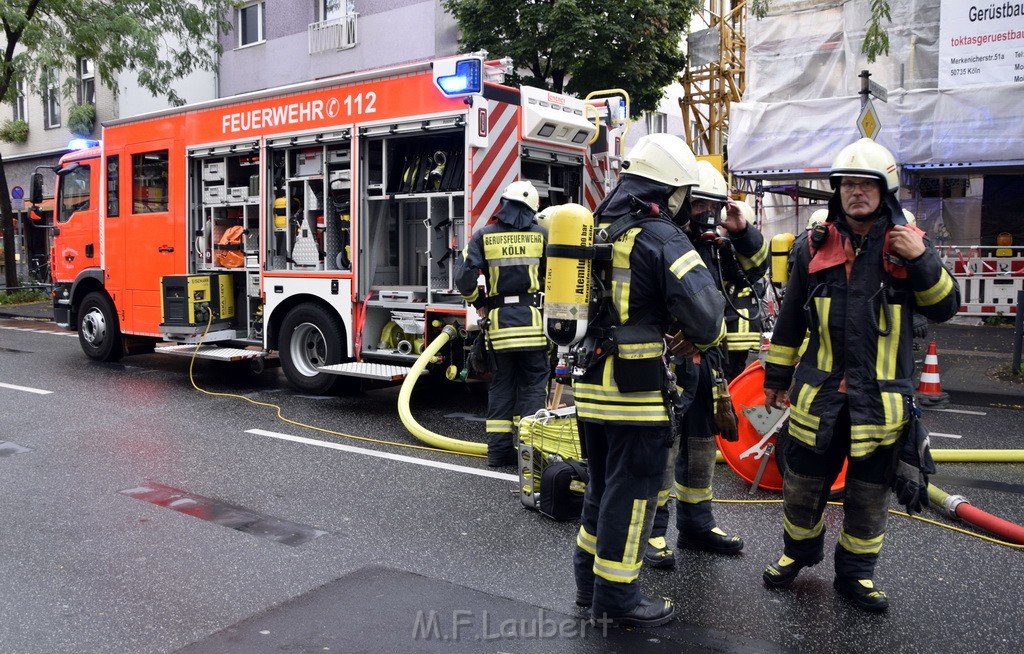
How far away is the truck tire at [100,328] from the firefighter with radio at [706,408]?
→ 8.53m

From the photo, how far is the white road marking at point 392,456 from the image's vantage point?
6020mm

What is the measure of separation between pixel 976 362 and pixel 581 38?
905cm

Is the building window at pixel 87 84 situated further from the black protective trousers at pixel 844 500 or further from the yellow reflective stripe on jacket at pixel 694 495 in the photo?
the black protective trousers at pixel 844 500

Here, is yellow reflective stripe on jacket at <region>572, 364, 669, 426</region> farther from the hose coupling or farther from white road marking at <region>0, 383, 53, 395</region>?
white road marking at <region>0, 383, 53, 395</region>

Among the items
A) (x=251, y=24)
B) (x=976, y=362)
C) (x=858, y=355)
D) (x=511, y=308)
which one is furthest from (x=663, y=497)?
(x=251, y=24)

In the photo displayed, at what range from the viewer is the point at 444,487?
573 cm

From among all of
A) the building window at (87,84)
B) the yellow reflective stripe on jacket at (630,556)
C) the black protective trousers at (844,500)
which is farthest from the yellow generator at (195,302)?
the building window at (87,84)

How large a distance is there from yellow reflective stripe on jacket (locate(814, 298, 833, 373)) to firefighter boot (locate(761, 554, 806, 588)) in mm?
900

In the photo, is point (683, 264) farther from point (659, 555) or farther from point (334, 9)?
point (334, 9)

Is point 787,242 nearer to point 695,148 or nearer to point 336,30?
point 336,30

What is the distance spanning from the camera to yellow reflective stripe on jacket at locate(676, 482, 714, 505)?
14.8 feet

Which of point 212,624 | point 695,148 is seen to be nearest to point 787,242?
point 212,624

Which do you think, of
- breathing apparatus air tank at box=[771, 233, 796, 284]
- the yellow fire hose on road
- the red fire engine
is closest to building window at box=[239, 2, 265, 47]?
the red fire engine

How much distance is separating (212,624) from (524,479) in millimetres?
1988
